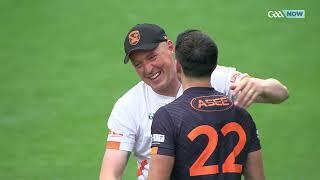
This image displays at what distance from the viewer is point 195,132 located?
3.06m

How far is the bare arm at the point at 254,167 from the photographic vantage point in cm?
329

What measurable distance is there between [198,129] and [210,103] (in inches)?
5.9

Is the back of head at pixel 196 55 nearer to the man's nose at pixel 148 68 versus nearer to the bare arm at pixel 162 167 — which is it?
the bare arm at pixel 162 167

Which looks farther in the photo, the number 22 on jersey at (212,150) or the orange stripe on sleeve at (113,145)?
the orange stripe on sleeve at (113,145)

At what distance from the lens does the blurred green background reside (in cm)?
652

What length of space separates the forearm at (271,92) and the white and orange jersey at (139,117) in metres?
0.27

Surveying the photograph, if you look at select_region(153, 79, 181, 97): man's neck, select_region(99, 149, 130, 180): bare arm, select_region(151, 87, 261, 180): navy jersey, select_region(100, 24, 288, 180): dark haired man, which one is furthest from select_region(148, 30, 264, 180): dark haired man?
select_region(153, 79, 181, 97): man's neck

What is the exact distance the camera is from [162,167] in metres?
3.06

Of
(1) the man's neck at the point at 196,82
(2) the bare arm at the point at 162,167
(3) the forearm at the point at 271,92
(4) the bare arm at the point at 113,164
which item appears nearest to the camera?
(2) the bare arm at the point at 162,167

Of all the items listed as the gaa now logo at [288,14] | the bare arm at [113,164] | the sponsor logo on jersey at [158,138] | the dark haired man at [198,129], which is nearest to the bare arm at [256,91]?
the dark haired man at [198,129]

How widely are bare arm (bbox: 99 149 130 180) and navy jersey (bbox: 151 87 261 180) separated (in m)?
0.62

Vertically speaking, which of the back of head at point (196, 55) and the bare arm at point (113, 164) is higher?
the back of head at point (196, 55)

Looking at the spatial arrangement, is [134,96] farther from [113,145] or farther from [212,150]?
[212,150]

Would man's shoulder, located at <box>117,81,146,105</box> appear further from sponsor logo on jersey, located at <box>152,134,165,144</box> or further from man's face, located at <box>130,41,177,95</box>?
sponsor logo on jersey, located at <box>152,134,165,144</box>
